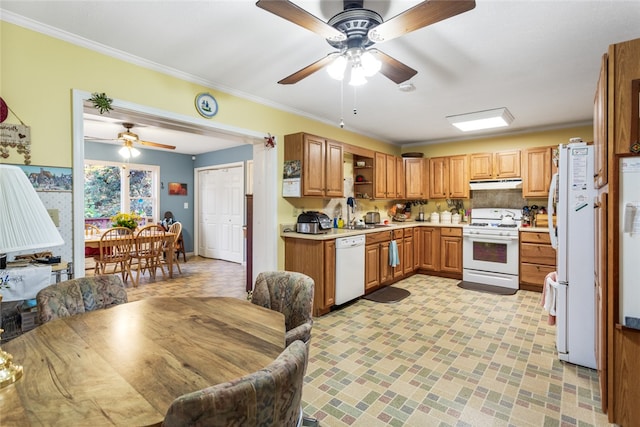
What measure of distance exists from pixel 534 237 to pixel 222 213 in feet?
19.7

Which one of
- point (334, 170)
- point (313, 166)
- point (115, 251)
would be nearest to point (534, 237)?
point (334, 170)

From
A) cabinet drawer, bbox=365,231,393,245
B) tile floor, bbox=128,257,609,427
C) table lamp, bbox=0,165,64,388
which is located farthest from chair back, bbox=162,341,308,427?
cabinet drawer, bbox=365,231,393,245

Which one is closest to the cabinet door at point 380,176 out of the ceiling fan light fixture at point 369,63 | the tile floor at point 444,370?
the tile floor at point 444,370

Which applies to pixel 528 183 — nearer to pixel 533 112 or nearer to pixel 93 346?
pixel 533 112

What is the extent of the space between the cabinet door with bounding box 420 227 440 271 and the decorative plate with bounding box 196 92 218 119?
13.0 ft

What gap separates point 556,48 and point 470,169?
10.0 ft

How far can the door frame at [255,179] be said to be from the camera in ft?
7.48

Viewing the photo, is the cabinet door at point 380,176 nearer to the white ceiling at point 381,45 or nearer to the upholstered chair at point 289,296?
the white ceiling at point 381,45

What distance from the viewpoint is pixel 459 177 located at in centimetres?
539

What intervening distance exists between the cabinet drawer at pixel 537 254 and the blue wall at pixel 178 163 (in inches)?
203

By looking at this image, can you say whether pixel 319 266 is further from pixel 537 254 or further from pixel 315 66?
pixel 537 254

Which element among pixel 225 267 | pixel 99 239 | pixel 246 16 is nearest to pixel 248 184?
pixel 225 267

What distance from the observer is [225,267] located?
20.7ft

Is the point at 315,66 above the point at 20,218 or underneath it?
above
